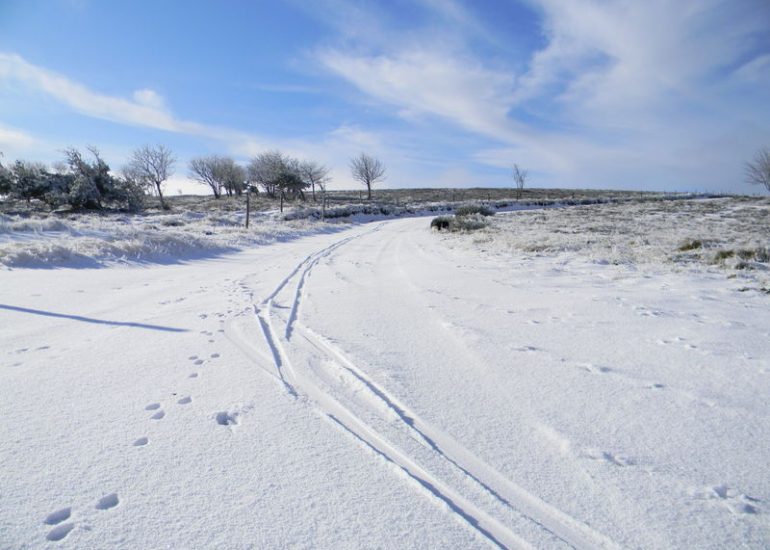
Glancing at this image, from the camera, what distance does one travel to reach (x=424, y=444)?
2172 millimetres

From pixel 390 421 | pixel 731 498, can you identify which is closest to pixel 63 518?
pixel 390 421

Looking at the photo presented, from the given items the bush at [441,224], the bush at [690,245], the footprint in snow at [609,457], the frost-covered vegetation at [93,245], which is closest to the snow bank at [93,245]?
the frost-covered vegetation at [93,245]

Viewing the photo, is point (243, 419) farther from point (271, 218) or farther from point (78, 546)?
point (271, 218)

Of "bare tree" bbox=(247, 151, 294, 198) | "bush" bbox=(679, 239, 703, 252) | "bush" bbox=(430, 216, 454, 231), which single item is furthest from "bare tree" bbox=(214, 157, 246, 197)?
"bush" bbox=(679, 239, 703, 252)

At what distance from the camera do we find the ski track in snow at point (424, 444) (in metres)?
1.60

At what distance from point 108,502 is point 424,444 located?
1.59m

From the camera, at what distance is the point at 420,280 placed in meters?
7.08

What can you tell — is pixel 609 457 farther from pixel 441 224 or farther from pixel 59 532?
pixel 441 224

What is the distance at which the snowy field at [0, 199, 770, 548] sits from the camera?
1624 mm

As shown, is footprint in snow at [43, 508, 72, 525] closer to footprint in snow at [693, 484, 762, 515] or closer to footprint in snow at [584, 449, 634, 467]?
footprint in snow at [584, 449, 634, 467]

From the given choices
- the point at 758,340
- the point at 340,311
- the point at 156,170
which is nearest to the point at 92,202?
the point at 156,170

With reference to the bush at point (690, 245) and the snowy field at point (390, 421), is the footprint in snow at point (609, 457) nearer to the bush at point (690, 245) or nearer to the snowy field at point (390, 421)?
the snowy field at point (390, 421)

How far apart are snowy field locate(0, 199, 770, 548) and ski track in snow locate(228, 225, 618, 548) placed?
13mm

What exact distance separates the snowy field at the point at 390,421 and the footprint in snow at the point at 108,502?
0.01m
